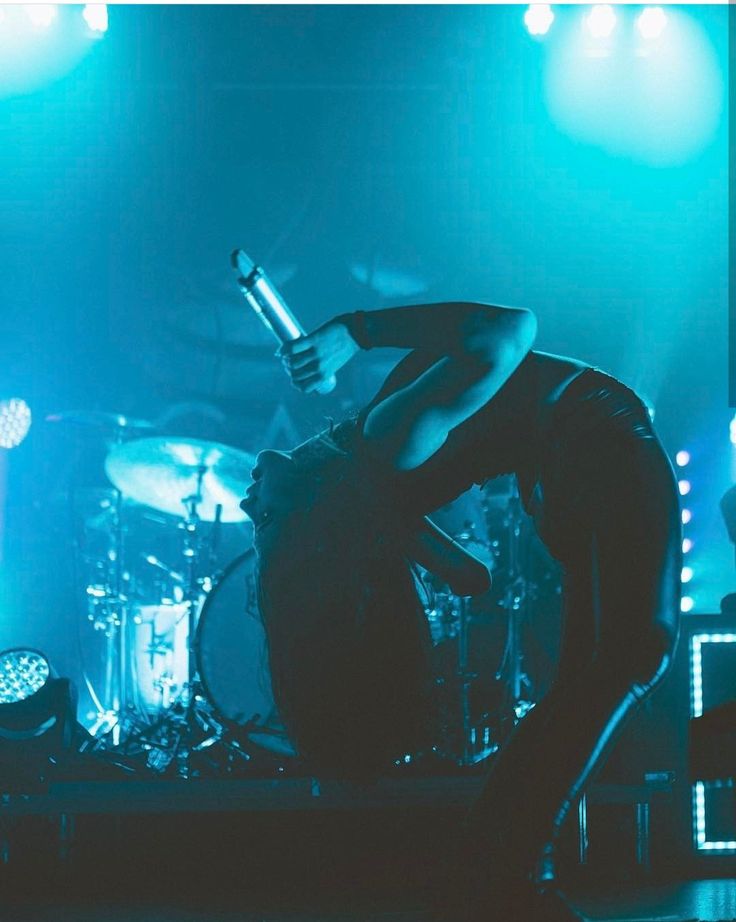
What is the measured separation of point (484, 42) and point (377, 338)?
2445mm

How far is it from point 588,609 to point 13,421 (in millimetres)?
3311

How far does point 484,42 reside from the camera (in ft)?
15.0

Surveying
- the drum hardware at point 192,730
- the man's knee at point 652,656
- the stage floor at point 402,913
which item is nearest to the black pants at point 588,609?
the man's knee at point 652,656

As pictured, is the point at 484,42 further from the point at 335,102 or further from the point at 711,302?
the point at 711,302

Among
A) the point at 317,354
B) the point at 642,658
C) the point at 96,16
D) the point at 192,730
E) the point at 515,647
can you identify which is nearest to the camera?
the point at 642,658

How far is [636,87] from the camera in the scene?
480 cm

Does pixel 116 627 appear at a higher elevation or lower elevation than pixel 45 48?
lower

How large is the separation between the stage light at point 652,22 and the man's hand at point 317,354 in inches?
117

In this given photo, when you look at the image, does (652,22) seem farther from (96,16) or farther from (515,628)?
(515,628)

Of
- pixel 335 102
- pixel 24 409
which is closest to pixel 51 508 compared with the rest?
pixel 24 409

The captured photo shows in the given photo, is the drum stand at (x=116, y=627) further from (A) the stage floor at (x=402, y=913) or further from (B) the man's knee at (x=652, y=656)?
(B) the man's knee at (x=652, y=656)

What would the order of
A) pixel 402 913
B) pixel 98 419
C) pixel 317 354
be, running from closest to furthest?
pixel 402 913
pixel 317 354
pixel 98 419

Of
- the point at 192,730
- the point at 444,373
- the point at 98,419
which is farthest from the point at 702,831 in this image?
the point at 98,419

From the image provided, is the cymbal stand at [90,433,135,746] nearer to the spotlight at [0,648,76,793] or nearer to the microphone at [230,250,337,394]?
the spotlight at [0,648,76,793]
